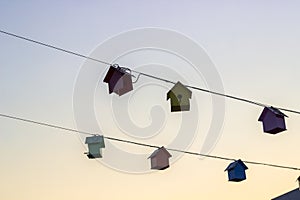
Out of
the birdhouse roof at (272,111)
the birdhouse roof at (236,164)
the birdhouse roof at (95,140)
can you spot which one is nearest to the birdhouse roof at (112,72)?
the birdhouse roof at (95,140)

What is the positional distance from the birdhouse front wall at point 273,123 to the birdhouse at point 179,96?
92cm

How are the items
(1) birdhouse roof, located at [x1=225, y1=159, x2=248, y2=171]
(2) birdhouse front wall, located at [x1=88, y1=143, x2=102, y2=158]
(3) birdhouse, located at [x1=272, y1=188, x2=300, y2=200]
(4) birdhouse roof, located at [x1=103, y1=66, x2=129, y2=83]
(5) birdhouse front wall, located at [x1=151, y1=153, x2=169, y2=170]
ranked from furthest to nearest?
1. (3) birdhouse, located at [x1=272, y1=188, x2=300, y2=200]
2. (1) birdhouse roof, located at [x1=225, y1=159, x2=248, y2=171]
3. (5) birdhouse front wall, located at [x1=151, y1=153, x2=169, y2=170]
4. (2) birdhouse front wall, located at [x1=88, y1=143, x2=102, y2=158]
5. (4) birdhouse roof, located at [x1=103, y1=66, x2=129, y2=83]

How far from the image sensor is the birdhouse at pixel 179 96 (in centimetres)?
511

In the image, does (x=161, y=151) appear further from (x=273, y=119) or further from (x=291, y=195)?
(x=291, y=195)

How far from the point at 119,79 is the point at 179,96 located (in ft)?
2.34

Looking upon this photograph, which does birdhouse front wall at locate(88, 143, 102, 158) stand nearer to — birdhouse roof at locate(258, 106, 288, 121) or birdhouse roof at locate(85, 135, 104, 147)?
birdhouse roof at locate(85, 135, 104, 147)

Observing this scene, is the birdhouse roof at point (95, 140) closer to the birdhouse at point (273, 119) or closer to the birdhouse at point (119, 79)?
the birdhouse at point (119, 79)

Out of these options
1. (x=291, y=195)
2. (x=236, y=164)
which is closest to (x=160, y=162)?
(x=236, y=164)

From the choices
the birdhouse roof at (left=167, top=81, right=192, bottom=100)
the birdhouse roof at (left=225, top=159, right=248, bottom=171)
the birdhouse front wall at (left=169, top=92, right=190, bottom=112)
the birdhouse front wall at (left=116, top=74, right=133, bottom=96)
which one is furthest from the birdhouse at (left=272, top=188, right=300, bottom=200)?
the birdhouse front wall at (left=116, top=74, right=133, bottom=96)

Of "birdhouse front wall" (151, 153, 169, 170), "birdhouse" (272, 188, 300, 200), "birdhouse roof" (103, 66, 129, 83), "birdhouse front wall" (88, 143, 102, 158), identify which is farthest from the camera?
"birdhouse" (272, 188, 300, 200)

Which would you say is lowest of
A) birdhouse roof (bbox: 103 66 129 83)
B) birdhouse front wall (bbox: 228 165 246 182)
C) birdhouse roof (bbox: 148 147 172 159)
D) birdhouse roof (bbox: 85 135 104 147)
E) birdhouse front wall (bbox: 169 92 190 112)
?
birdhouse front wall (bbox: 228 165 246 182)

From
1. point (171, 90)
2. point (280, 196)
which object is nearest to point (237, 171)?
point (171, 90)

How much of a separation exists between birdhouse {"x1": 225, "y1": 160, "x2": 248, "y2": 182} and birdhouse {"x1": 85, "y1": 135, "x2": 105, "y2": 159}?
1667 mm

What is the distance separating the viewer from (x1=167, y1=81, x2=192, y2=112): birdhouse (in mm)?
5113
